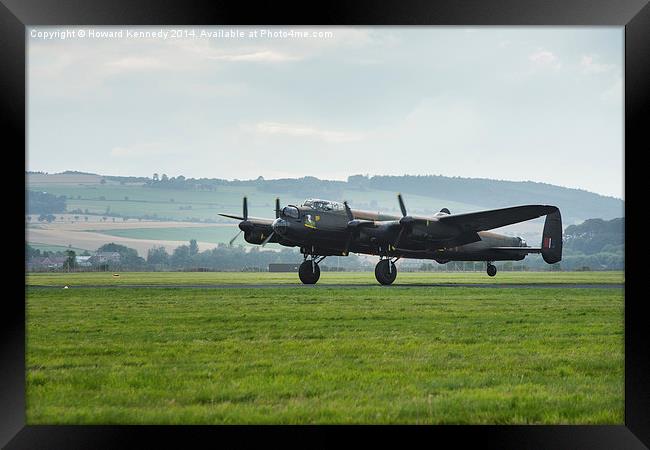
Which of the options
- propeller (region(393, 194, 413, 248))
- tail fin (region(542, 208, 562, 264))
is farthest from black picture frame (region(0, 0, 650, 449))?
tail fin (region(542, 208, 562, 264))

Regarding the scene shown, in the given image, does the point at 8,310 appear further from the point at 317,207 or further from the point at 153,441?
the point at 317,207

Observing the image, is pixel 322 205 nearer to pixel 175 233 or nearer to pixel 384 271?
pixel 384 271

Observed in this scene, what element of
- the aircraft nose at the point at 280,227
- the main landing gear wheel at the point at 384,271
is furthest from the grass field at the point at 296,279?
the aircraft nose at the point at 280,227

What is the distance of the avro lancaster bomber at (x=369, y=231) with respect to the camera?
29094 millimetres

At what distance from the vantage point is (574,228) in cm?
5481

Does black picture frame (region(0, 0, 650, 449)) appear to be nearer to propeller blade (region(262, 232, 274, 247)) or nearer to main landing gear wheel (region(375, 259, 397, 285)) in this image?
main landing gear wheel (region(375, 259, 397, 285))

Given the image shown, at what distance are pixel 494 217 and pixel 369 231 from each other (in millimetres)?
5265

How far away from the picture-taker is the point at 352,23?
26.6 feet

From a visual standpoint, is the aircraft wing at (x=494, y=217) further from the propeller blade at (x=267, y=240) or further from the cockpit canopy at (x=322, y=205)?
the propeller blade at (x=267, y=240)

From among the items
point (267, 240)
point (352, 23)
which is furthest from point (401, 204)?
point (352, 23)

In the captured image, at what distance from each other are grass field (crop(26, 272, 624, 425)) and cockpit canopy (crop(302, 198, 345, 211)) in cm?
1112

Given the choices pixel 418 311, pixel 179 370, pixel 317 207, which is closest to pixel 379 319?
pixel 418 311

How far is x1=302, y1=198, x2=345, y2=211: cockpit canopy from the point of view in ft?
97.9

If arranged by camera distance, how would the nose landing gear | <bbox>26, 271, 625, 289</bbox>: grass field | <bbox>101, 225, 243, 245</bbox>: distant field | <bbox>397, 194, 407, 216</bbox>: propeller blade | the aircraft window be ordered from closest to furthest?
<bbox>397, 194, 407, 216</bbox>: propeller blade
the aircraft window
the nose landing gear
<bbox>26, 271, 625, 289</bbox>: grass field
<bbox>101, 225, 243, 245</bbox>: distant field
